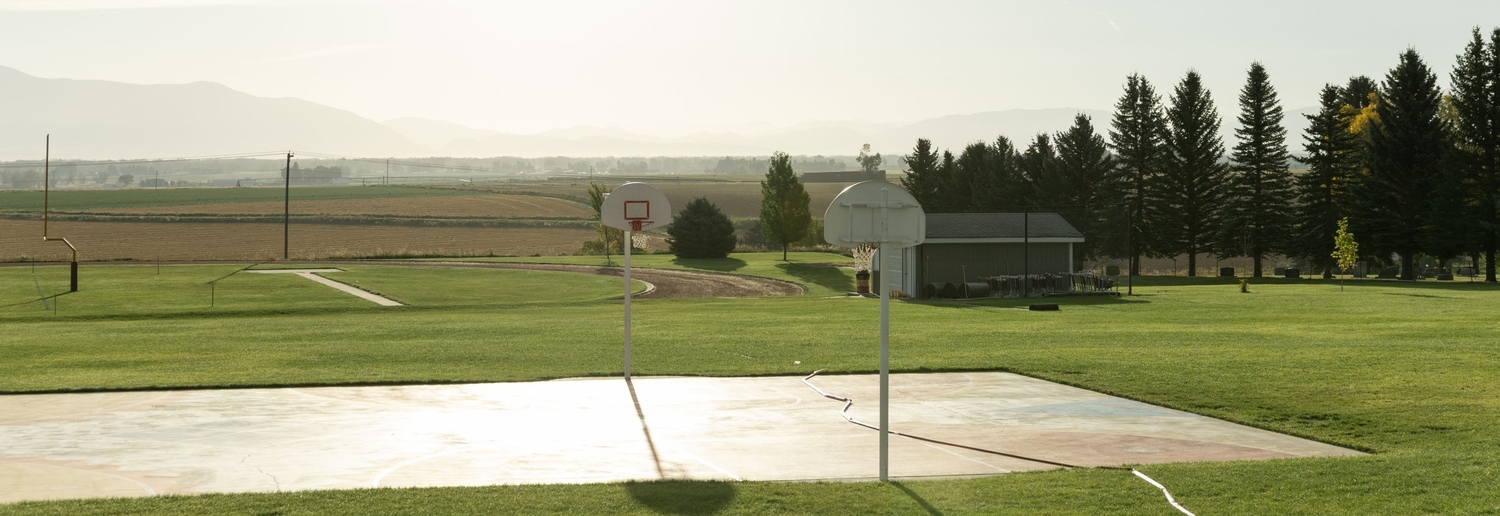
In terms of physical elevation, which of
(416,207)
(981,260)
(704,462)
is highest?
(416,207)

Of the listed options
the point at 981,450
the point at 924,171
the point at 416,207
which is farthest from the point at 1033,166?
the point at 981,450

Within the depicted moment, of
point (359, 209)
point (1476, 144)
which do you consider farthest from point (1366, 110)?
point (359, 209)

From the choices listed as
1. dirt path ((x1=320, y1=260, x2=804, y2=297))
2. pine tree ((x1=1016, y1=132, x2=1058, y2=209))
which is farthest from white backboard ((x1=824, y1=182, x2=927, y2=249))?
pine tree ((x1=1016, y1=132, x2=1058, y2=209))

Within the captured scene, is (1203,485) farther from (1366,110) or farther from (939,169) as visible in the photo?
(939,169)

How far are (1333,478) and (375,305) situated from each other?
3565 centimetres

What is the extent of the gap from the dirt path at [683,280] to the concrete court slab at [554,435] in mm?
33332

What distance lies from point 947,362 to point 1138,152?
192ft

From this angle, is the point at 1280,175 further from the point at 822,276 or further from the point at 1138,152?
the point at 822,276

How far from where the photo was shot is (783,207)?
7350cm

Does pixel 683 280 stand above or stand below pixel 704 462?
above

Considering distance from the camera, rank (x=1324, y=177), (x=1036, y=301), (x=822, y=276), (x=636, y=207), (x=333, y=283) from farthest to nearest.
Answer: (x=1324, y=177) → (x=822, y=276) → (x=333, y=283) → (x=1036, y=301) → (x=636, y=207)

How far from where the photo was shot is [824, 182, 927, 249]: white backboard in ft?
28.7

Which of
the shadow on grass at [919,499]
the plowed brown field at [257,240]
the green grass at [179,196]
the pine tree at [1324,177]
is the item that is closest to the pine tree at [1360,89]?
the pine tree at [1324,177]

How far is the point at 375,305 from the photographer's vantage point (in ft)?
130
